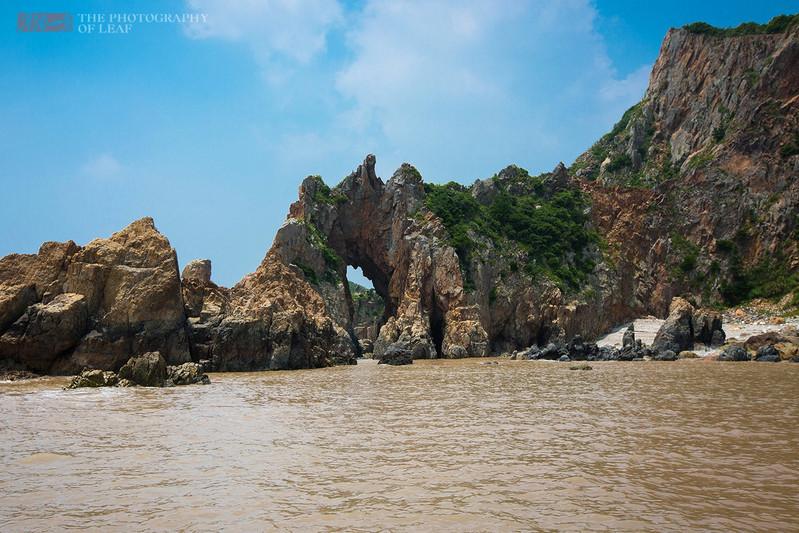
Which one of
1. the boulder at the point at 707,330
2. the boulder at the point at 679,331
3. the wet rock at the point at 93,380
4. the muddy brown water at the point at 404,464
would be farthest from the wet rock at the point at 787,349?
the wet rock at the point at 93,380

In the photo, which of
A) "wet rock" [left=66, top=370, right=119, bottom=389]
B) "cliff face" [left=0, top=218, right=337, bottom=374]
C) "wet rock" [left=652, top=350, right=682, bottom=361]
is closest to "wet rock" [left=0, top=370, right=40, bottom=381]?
"cliff face" [left=0, top=218, right=337, bottom=374]

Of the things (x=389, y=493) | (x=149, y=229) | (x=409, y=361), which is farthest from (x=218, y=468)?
(x=409, y=361)

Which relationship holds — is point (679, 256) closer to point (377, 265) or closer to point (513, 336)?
point (513, 336)

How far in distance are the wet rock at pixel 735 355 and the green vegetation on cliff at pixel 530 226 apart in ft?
82.8

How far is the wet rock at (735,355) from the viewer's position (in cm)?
3669

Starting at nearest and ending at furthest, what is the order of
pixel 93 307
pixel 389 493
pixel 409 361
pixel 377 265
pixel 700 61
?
1. pixel 389 493
2. pixel 93 307
3. pixel 409 361
4. pixel 377 265
5. pixel 700 61

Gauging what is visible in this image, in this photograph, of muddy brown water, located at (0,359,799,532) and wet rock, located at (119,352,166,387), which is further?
wet rock, located at (119,352,166,387)

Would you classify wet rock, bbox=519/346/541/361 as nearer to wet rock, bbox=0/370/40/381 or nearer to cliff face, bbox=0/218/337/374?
cliff face, bbox=0/218/337/374

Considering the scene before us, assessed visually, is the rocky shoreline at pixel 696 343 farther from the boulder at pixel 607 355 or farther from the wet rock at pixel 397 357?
the wet rock at pixel 397 357

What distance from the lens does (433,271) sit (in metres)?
58.5

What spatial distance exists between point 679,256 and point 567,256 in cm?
1476

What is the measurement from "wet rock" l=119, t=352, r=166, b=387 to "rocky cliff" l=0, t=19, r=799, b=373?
1430cm

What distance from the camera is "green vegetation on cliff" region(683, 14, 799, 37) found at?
7062 centimetres

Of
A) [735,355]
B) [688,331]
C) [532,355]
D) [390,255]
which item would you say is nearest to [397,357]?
[532,355]
